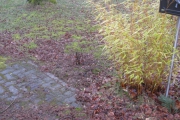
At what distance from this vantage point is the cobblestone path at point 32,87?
310cm

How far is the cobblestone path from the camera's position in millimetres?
3096

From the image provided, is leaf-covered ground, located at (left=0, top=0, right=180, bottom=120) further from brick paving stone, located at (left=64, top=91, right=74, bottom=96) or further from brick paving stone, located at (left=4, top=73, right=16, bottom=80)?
brick paving stone, located at (left=4, top=73, right=16, bottom=80)

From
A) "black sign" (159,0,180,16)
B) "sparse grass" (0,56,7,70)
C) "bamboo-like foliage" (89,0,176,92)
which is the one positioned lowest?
"sparse grass" (0,56,7,70)

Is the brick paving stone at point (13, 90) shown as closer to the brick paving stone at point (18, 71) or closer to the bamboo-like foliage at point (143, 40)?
the brick paving stone at point (18, 71)

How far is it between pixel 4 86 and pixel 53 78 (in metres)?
0.76

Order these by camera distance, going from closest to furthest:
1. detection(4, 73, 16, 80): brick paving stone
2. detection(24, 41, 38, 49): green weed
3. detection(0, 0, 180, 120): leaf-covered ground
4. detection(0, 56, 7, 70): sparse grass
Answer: detection(0, 0, 180, 120): leaf-covered ground, detection(4, 73, 16, 80): brick paving stone, detection(0, 56, 7, 70): sparse grass, detection(24, 41, 38, 49): green weed

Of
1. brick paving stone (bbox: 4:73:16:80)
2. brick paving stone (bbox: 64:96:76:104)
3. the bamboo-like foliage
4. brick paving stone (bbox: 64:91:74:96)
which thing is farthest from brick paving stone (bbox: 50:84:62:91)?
the bamboo-like foliage

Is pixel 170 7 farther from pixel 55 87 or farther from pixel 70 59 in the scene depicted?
pixel 70 59

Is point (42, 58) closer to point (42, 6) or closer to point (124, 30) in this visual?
point (124, 30)

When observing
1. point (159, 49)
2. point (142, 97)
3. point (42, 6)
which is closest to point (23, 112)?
point (142, 97)

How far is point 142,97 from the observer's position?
3006 millimetres

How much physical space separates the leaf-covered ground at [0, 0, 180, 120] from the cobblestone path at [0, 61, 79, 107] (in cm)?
14

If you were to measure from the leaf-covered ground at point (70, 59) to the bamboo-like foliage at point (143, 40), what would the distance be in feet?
1.36

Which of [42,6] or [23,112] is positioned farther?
[42,6]
